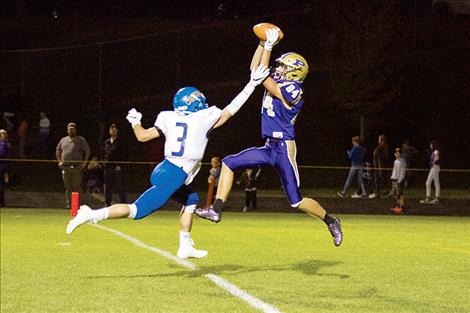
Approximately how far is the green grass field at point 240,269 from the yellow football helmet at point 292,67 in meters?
2.34

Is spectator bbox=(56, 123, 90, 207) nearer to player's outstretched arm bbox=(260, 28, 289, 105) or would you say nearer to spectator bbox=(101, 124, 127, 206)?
spectator bbox=(101, 124, 127, 206)

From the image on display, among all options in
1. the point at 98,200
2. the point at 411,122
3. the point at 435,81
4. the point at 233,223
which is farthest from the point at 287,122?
the point at 435,81

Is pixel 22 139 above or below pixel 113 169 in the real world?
above

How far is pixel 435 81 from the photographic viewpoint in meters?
44.9

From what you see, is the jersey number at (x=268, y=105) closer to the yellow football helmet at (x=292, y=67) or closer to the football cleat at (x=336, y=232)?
the yellow football helmet at (x=292, y=67)

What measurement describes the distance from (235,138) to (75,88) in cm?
875

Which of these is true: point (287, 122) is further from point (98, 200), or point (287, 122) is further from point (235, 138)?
point (235, 138)

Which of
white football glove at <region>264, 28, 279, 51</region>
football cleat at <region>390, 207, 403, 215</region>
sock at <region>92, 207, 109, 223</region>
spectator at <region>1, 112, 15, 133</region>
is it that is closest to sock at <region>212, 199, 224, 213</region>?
sock at <region>92, 207, 109, 223</region>

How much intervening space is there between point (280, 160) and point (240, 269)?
2857mm

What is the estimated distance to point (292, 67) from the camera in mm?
10945

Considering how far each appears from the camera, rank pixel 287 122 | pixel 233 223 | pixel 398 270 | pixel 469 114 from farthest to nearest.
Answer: pixel 469 114 → pixel 233 223 → pixel 398 270 → pixel 287 122

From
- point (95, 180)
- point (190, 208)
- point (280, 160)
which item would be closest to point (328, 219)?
point (280, 160)

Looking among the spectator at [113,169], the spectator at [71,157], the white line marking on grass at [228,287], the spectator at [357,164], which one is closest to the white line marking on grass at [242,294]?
the white line marking on grass at [228,287]

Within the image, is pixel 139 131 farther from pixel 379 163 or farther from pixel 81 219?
pixel 379 163
